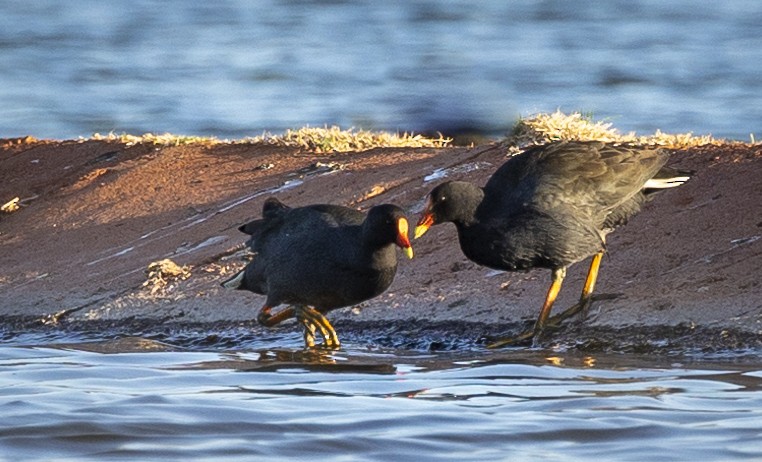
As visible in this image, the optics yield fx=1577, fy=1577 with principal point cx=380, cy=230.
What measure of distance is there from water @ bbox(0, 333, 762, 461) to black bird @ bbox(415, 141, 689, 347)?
57cm

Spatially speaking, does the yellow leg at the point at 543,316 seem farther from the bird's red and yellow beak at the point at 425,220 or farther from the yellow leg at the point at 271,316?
the yellow leg at the point at 271,316

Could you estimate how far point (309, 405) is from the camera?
23.4 feet

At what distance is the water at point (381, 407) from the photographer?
20.5 feet

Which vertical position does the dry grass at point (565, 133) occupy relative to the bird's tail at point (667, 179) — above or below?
above

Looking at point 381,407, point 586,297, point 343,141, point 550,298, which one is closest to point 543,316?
point 550,298

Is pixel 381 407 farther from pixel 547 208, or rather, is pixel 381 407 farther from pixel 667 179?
pixel 667 179

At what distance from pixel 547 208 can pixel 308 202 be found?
2965 mm

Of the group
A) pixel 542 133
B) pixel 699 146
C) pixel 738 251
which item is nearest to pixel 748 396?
pixel 738 251

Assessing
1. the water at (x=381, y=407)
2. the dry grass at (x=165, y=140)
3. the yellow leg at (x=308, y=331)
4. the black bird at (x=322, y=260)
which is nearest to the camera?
the water at (x=381, y=407)

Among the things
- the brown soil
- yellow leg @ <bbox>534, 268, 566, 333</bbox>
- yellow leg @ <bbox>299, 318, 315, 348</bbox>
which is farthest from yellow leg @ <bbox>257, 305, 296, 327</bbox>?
yellow leg @ <bbox>534, 268, 566, 333</bbox>

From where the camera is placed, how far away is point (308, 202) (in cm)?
1145

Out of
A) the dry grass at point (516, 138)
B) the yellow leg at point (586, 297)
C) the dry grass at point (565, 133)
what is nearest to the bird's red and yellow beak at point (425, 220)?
the yellow leg at point (586, 297)

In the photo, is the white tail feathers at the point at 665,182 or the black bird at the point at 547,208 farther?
the white tail feathers at the point at 665,182

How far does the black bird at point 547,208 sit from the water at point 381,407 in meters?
0.57
